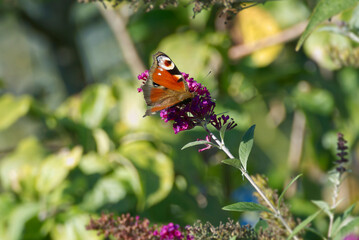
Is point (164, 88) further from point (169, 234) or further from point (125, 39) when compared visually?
point (125, 39)

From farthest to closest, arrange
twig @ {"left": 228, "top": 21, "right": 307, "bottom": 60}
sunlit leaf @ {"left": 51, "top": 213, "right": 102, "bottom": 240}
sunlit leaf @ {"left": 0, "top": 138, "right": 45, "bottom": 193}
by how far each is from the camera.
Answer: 1. twig @ {"left": 228, "top": 21, "right": 307, "bottom": 60}
2. sunlit leaf @ {"left": 0, "top": 138, "right": 45, "bottom": 193}
3. sunlit leaf @ {"left": 51, "top": 213, "right": 102, "bottom": 240}

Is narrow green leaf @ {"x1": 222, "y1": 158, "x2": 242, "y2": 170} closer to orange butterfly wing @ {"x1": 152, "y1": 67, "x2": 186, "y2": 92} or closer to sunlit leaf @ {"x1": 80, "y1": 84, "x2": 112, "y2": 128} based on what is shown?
orange butterfly wing @ {"x1": 152, "y1": 67, "x2": 186, "y2": 92}

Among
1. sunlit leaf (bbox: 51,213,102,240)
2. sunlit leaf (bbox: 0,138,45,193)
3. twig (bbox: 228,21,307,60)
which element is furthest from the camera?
twig (bbox: 228,21,307,60)

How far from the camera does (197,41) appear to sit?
1169 millimetres

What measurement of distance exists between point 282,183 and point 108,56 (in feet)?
5.10

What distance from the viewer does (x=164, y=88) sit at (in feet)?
1.22

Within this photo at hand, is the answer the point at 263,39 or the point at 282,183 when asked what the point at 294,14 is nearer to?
the point at 263,39

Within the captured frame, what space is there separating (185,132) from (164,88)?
1.73ft

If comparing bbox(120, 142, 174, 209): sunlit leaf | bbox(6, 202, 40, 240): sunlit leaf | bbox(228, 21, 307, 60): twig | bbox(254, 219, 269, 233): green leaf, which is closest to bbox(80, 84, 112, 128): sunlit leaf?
bbox(120, 142, 174, 209): sunlit leaf

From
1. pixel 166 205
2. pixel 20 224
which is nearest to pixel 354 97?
pixel 166 205

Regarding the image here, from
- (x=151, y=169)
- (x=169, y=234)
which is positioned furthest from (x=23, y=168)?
(x=169, y=234)

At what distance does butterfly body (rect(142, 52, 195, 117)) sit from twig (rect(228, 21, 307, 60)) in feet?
2.78

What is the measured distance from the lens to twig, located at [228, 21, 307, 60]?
3.90 feet

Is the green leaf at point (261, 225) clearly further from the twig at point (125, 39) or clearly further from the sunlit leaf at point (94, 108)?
the twig at point (125, 39)
